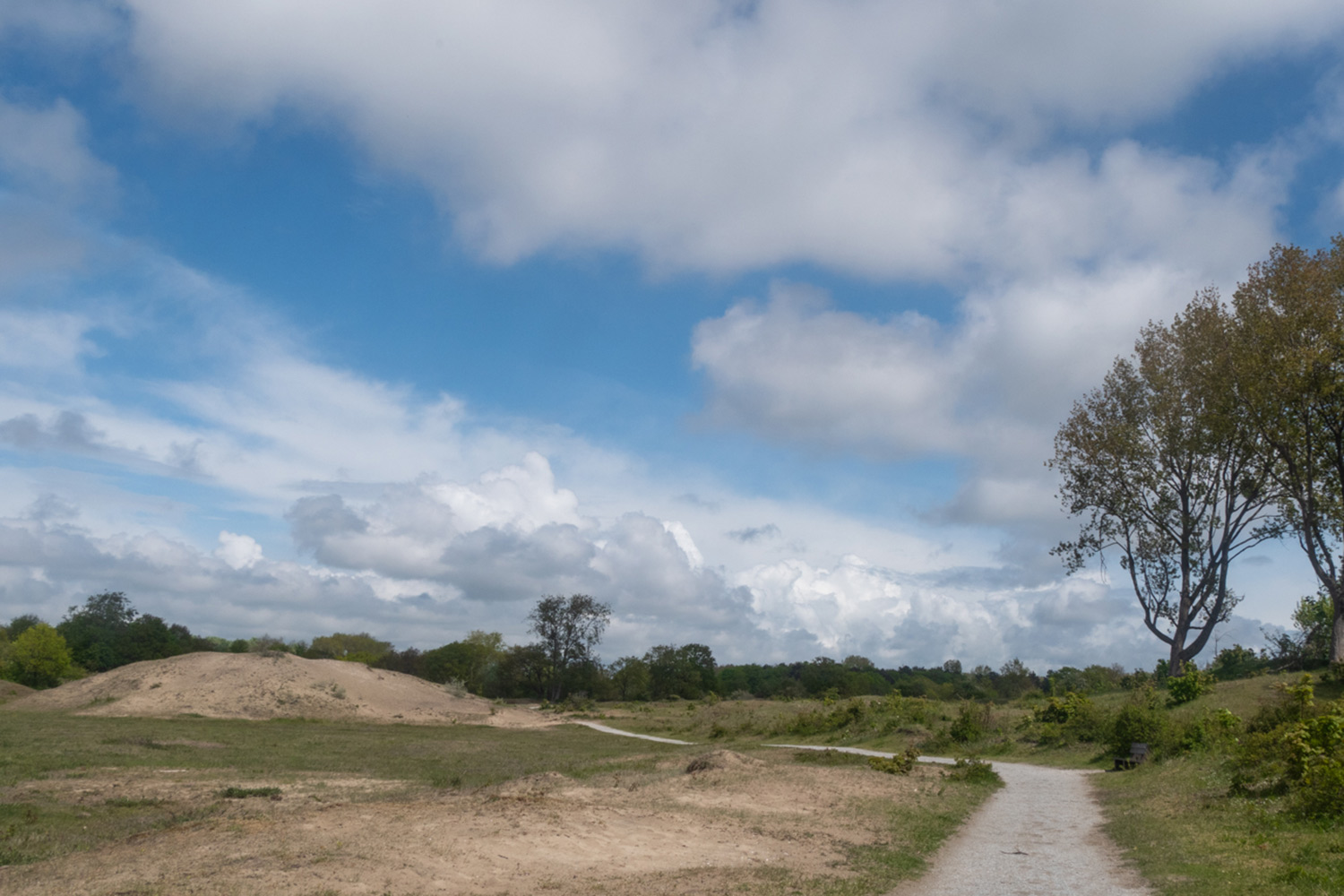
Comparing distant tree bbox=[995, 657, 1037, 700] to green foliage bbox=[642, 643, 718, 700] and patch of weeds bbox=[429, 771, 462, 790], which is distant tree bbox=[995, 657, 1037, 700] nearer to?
green foliage bbox=[642, 643, 718, 700]

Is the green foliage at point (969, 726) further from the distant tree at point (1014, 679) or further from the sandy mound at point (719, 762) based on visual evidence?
the distant tree at point (1014, 679)

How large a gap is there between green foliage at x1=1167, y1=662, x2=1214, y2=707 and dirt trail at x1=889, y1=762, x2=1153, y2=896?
15.8 metres

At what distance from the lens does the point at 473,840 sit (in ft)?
40.1

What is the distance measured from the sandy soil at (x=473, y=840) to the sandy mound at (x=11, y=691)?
49847mm

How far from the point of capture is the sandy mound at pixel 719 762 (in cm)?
2255

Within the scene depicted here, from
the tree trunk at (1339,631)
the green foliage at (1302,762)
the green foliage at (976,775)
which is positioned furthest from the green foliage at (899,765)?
the tree trunk at (1339,631)

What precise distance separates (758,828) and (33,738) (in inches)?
1126

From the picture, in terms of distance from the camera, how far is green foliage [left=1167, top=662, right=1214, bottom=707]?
3312cm

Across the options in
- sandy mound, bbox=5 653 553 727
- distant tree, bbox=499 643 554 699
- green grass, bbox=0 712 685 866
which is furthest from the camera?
distant tree, bbox=499 643 554 699

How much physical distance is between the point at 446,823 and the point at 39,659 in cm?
8571

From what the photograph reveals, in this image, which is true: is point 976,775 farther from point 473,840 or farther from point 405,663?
point 405,663

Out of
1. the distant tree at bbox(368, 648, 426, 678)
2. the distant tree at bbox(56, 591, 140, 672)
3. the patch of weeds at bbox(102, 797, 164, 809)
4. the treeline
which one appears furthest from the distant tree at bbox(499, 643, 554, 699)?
the patch of weeds at bbox(102, 797, 164, 809)

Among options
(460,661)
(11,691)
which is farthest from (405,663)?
(11,691)

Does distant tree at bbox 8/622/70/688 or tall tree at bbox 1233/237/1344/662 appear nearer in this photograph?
tall tree at bbox 1233/237/1344/662
